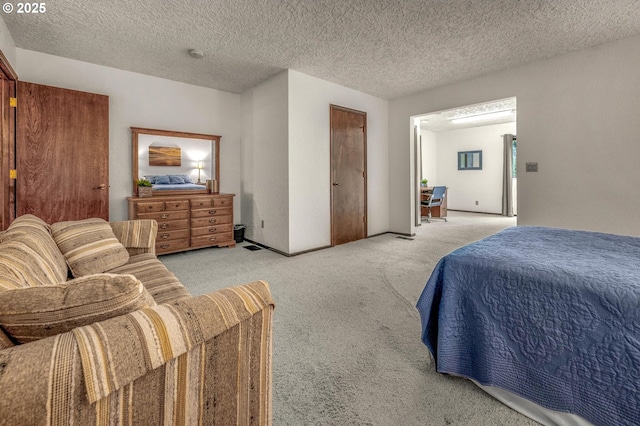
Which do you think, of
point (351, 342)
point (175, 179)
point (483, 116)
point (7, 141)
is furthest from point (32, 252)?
point (483, 116)

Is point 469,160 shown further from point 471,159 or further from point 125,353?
point 125,353

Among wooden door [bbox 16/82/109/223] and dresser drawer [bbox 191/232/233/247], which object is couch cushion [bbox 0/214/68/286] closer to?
wooden door [bbox 16/82/109/223]

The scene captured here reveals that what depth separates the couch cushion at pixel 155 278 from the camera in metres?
1.59

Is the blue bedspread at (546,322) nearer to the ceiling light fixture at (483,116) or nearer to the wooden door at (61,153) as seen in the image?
the wooden door at (61,153)

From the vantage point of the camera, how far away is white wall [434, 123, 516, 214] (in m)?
8.22

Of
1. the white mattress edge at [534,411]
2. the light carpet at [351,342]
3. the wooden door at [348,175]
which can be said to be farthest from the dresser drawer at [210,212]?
the white mattress edge at [534,411]

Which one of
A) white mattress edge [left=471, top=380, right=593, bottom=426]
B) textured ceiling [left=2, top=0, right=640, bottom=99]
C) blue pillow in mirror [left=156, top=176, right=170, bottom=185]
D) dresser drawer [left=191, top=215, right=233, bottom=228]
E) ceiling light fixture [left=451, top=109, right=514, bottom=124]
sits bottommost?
white mattress edge [left=471, top=380, right=593, bottom=426]

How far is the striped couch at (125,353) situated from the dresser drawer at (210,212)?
129 inches

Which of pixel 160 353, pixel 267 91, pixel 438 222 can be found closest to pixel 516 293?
pixel 160 353

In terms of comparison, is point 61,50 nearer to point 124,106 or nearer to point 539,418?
point 124,106

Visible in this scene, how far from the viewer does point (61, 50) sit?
342cm

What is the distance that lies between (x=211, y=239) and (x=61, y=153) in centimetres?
198

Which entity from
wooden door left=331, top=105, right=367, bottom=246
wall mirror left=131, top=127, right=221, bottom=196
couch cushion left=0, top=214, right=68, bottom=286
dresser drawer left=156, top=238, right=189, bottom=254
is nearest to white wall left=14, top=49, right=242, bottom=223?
wall mirror left=131, top=127, right=221, bottom=196

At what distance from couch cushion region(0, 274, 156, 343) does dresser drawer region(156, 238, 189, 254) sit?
355cm
